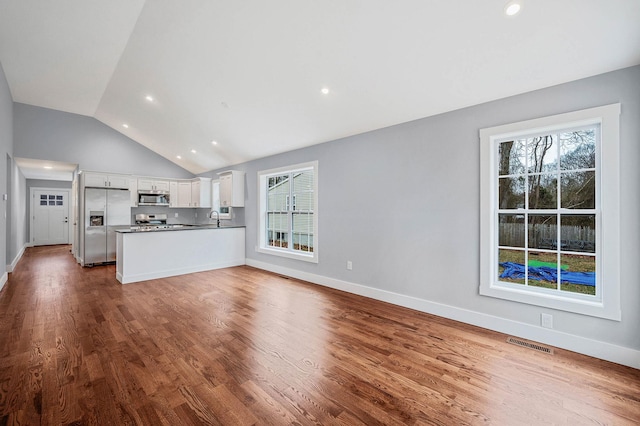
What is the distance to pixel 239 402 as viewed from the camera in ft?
A: 5.89

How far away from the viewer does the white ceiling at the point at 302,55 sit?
2.23 meters

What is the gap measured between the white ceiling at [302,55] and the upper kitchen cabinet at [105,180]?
1785mm

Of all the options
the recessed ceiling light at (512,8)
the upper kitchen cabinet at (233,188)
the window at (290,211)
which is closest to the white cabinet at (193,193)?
the upper kitchen cabinet at (233,188)

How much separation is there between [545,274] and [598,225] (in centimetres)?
65

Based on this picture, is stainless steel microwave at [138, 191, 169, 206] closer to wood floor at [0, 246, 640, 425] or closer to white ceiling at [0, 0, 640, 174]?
white ceiling at [0, 0, 640, 174]

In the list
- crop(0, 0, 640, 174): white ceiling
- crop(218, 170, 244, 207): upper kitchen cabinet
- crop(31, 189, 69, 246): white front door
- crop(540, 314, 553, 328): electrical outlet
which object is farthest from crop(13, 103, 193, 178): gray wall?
crop(540, 314, 553, 328): electrical outlet

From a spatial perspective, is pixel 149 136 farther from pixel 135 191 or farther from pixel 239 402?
pixel 239 402

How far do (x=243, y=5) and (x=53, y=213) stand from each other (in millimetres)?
11612

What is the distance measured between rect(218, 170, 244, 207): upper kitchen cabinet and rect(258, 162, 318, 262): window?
652mm

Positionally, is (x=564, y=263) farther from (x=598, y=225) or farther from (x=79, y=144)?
(x=79, y=144)

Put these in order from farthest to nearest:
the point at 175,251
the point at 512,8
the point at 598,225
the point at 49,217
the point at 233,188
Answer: the point at 49,217 → the point at 233,188 → the point at 175,251 → the point at 598,225 → the point at 512,8

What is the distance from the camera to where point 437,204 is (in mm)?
3340

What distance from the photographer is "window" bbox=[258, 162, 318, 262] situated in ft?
16.5

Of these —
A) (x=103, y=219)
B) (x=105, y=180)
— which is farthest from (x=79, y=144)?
(x=103, y=219)
